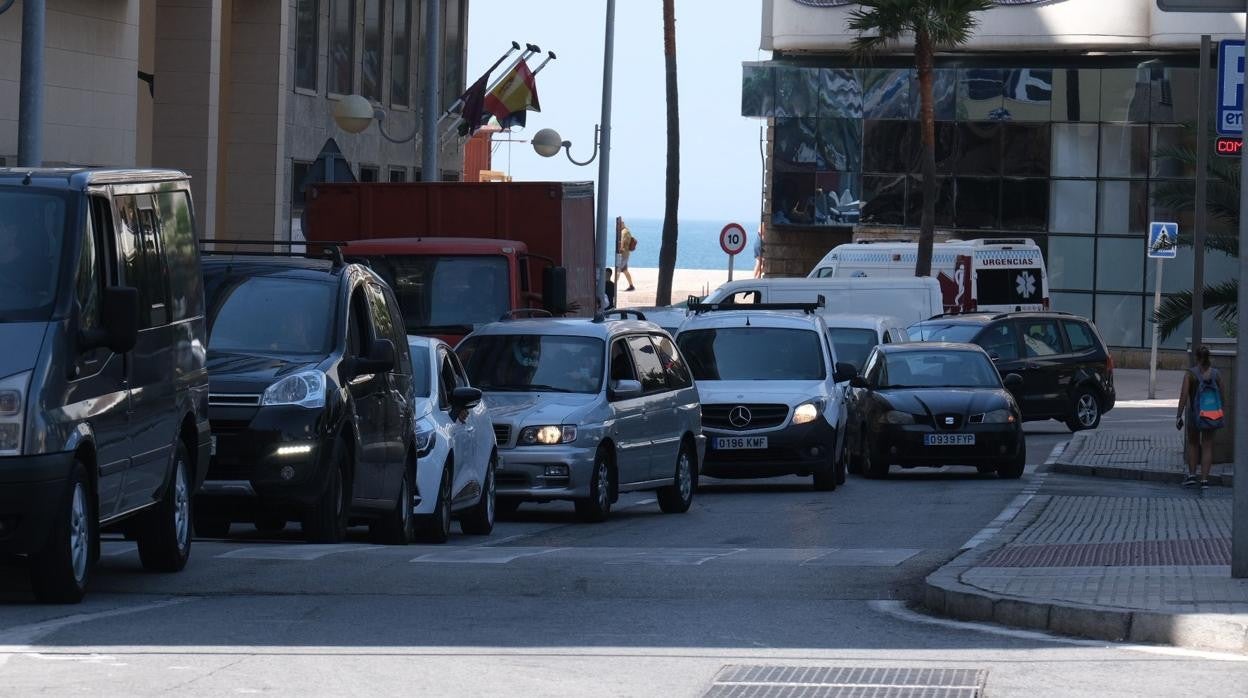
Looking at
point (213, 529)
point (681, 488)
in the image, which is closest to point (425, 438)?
point (213, 529)

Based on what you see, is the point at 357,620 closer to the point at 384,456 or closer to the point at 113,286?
the point at 113,286

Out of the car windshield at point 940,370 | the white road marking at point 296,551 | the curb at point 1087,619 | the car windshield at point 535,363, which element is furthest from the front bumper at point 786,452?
the curb at point 1087,619

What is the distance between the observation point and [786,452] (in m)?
22.3

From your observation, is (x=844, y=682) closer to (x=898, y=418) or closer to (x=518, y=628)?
(x=518, y=628)

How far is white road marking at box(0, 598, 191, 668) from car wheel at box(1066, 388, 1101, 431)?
79.0 feet

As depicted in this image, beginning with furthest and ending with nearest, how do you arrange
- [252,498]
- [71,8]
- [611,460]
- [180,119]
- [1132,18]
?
[1132,18], [180,119], [71,8], [611,460], [252,498]

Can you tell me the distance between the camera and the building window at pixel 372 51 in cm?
4262

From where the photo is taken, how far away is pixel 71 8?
90.2 ft

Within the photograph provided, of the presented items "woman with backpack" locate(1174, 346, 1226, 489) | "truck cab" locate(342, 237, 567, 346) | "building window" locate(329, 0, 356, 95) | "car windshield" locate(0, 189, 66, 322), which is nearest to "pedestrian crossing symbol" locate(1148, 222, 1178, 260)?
"woman with backpack" locate(1174, 346, 1226, 489)

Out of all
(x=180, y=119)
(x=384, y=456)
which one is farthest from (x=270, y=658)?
(x=180, y=119)

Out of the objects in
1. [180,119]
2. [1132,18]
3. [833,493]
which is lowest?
[833,493]

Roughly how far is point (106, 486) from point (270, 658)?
236cm

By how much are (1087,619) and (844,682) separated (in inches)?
75.7

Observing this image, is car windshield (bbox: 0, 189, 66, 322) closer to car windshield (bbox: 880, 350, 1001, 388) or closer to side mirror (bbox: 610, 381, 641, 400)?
side mirror (bbox: 610, 381, 641, 400)
